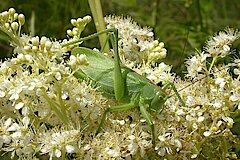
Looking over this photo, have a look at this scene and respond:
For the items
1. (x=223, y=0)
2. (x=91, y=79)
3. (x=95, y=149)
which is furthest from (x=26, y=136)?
(x=223, y=0)

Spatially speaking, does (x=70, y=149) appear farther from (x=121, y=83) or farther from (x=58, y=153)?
(x=121, y=83)

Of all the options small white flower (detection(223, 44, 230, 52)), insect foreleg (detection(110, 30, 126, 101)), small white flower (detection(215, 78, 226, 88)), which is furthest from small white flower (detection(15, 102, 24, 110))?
small white flower (detection(223, 44, 230, 52))

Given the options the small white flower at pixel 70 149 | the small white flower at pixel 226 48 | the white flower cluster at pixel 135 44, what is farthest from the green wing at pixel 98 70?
the small white flower at pixel 226 48

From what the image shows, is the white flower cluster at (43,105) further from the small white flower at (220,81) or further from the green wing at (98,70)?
the small white flower at (220,81)

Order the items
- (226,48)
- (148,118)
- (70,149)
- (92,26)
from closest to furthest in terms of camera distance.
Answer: (70,149), (148,118), (226,48), (92,26)

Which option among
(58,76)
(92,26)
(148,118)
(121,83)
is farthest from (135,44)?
(92,26)

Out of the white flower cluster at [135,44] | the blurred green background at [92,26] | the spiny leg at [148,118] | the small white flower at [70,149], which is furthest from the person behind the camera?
the blurred green background at [92,26]
